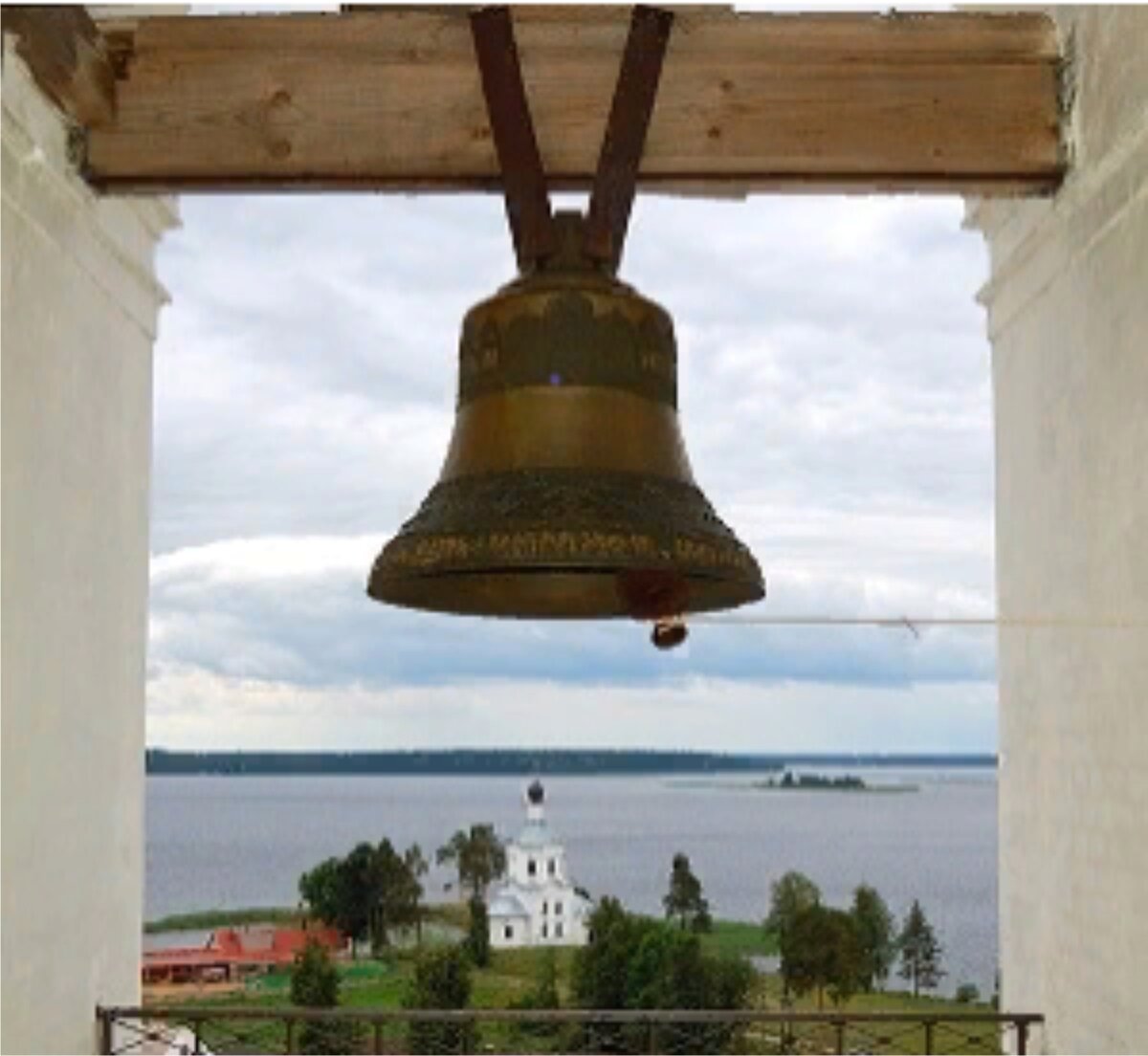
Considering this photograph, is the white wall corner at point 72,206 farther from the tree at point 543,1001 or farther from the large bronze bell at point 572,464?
the tree at point 543,1001

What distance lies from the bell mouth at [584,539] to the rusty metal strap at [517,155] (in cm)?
32

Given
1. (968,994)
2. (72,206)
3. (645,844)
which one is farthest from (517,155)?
(645,844)

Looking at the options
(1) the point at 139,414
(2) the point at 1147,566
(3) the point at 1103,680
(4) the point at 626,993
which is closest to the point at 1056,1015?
(3) the point at 1103,680

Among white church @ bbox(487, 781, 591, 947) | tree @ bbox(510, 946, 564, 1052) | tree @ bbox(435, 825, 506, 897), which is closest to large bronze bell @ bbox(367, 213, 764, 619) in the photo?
tree @ bbox(510, 946, 564, 1052)

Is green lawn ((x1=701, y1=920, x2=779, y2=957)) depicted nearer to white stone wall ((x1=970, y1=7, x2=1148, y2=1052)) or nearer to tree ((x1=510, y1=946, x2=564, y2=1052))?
tree ((x1=510, y1=946, x2=564, y2=1052))

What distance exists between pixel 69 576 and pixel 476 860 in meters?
56.5

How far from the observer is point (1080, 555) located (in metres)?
3.65

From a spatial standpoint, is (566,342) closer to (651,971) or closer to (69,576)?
(69,576)

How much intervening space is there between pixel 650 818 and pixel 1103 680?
127m

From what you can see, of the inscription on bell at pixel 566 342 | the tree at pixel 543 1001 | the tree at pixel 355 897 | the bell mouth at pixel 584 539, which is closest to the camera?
the bell mouth at pixel 584 539

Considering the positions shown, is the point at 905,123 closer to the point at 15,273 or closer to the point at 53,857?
the point at 15,273

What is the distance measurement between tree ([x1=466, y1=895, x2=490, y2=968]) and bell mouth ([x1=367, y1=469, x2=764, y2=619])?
1637 inches

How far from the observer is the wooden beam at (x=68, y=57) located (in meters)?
3.19

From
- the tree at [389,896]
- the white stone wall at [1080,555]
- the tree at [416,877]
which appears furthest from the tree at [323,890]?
the white stone wall at [1080,555]
